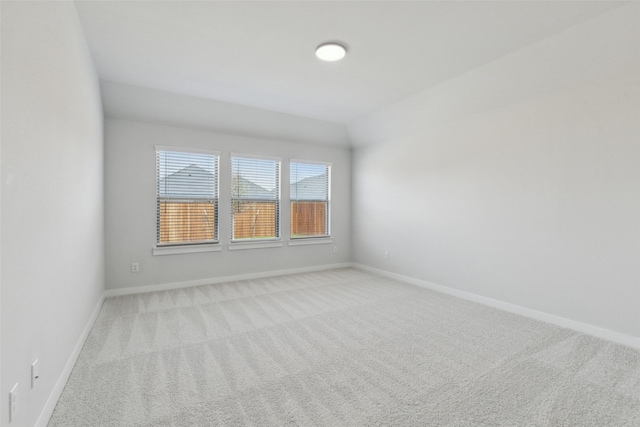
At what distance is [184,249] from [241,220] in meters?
0.99

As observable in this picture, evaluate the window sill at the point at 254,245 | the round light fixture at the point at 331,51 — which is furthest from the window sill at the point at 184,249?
the round light fixture at the point at 331,51

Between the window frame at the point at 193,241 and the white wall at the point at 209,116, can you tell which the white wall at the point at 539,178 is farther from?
the window frame at the point at 193,241

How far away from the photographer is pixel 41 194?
158 cm

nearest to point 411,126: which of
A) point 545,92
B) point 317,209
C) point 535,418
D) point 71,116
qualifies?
point 545,92

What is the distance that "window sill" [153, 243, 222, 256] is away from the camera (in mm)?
4191

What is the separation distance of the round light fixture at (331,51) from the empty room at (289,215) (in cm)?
7

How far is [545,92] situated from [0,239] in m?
4.39

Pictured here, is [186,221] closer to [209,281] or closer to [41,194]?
[209,281]

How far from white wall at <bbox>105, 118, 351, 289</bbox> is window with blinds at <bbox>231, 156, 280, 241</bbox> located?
128 mm

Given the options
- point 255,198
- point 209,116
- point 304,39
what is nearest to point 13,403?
point 304,39

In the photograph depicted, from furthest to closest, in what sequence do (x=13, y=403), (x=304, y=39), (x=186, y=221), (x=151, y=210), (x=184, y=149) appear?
1. (x=186, y=221)
2. (x=184, y=149)
3. (x=151, y=210)
4. (x=304, y=39)
5. (x=13, y=403)

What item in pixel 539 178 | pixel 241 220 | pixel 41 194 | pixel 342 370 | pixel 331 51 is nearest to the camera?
pixel 41 194

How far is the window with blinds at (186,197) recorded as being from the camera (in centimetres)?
428

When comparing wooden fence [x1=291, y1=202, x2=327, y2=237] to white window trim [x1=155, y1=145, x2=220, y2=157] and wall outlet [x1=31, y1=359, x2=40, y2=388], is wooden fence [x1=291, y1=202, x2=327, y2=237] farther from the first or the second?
wall outlet [x1=31, y1=359, x2=40, y2=388]
